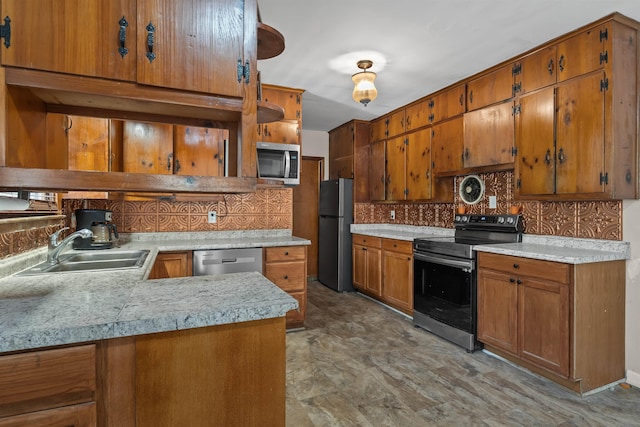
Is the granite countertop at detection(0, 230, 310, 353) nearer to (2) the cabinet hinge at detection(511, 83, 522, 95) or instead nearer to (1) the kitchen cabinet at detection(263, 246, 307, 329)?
(1) the kitchen cabinet at detection(263, 246, 307, 329)

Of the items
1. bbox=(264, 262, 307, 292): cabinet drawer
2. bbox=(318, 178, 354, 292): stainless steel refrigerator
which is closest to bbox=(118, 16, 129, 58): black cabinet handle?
bbox=(264, 262, 307, 292): cabinet drawer

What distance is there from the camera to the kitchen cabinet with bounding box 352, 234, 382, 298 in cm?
429

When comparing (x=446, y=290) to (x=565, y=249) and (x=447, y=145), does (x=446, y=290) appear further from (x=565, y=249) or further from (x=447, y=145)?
(x=447, y=145)

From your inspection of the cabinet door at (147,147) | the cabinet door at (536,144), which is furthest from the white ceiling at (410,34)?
the cabinet door at (147,147)

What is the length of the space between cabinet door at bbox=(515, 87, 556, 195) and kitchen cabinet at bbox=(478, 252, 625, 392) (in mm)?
665

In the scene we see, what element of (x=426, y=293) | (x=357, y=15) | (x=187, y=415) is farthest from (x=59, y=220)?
(x=426, y=293)

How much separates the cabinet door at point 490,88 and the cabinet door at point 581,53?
43 centimetres

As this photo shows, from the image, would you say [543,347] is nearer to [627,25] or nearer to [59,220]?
[627,25]

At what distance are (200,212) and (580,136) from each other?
11.1 feet

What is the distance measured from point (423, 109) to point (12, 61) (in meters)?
3.84

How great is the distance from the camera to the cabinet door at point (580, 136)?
236 centimetres

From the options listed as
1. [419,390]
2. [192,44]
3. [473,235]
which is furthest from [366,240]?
[192,44]

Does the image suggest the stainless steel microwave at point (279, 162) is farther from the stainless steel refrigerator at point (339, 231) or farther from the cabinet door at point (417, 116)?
the cabinet door at point (417, 116)

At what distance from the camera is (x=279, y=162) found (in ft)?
11.1
